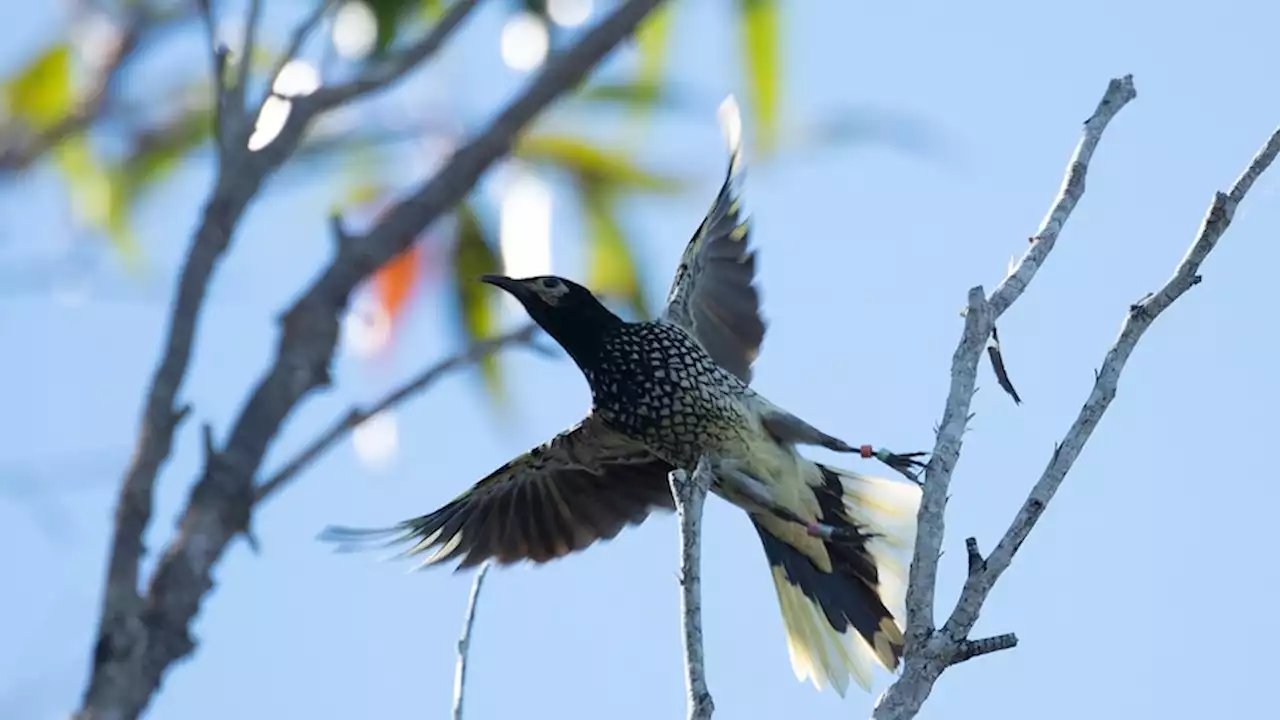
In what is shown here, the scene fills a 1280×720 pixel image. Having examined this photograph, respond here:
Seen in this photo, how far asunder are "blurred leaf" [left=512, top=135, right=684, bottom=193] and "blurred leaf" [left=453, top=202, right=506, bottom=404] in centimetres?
49

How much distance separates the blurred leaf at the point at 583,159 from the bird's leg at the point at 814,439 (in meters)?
4.97

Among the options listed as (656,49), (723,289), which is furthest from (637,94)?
(723,289)

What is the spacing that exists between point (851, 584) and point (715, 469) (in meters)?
0.75

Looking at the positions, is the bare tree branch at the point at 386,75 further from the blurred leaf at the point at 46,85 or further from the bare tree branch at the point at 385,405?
the blurred leaf at the point at 46,85

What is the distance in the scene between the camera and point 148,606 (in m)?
3.75


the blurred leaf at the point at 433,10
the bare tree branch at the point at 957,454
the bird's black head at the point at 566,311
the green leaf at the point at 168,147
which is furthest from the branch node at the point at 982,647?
the blurred leaf at the point at 433,10

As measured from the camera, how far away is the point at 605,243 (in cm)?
1112

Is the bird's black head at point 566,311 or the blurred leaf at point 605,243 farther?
the blurred leaf at point 605,243

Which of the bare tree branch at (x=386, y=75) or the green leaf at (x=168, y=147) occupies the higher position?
the green leaf at (x=168, y=147)

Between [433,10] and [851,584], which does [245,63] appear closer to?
[851,584]

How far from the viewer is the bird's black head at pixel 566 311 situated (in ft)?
20.9

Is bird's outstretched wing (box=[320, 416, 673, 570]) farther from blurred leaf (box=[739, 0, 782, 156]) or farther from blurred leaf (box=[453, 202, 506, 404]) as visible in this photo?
blurred leaf (box=[453, 202, 506, 404])

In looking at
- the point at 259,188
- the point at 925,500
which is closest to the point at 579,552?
the point at 259,188

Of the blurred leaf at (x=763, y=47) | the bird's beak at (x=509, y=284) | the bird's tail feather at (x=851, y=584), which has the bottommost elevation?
the bird's tail feather at (x=851, y=584)
